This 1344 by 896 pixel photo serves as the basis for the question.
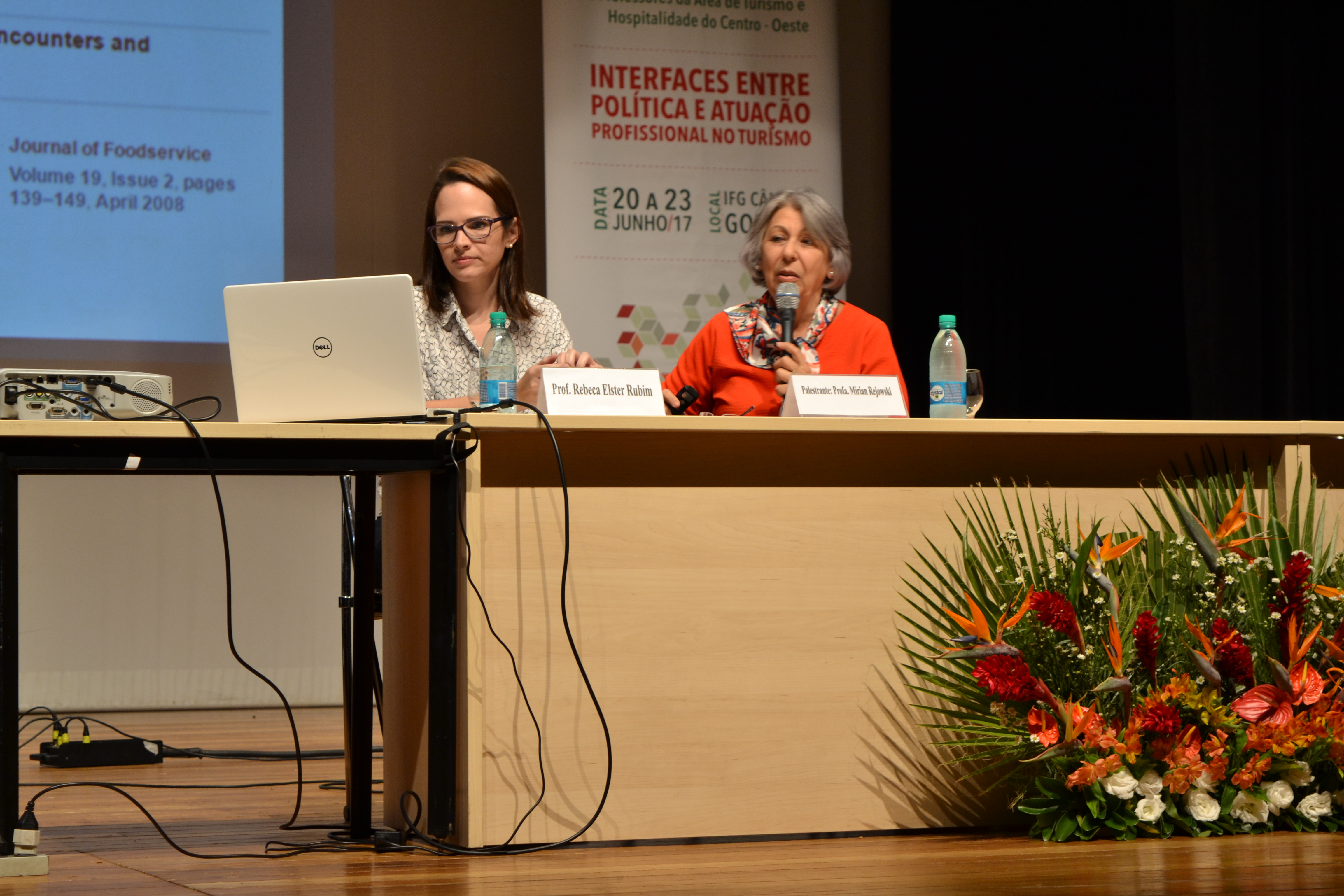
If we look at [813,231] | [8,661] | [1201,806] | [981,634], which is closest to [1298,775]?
[1201,806]

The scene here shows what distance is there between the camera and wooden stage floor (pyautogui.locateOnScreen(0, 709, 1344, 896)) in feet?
5.06

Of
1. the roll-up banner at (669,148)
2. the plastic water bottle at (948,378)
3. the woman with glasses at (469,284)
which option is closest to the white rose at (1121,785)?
the plastic water bottle at (948,378)

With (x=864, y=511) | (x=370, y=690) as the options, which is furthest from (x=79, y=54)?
(x=864, y=511)

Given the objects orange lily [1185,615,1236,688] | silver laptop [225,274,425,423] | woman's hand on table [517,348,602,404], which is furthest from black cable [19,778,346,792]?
orange lily [1185,615,1236,688]

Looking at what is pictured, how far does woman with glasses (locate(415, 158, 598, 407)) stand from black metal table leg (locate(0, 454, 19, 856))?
93cm

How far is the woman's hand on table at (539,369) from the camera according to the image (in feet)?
6.84

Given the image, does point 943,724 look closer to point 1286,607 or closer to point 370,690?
point 1286,607

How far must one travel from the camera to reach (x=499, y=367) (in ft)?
7.00

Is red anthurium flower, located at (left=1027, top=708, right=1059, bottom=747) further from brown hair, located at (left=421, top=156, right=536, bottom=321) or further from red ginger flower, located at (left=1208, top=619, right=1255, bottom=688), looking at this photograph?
brown hair, located at (left=421, top=156, right=536, bottom=321)

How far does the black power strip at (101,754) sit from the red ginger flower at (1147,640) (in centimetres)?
209

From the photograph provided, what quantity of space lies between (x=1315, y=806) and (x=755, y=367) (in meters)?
1.31

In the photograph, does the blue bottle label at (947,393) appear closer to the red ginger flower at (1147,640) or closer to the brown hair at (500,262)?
the red ginger flower at (1147,640)

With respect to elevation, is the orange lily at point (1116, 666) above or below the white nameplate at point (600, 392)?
below

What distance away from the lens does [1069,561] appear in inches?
75.8
